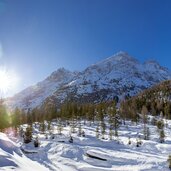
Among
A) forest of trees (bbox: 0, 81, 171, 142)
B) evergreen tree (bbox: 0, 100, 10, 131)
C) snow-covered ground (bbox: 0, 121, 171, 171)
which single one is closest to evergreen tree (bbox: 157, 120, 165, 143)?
forest of trees (bbox: 0, 81, 171, 142)

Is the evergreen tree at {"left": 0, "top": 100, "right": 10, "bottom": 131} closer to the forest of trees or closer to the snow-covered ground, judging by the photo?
the forest of trees

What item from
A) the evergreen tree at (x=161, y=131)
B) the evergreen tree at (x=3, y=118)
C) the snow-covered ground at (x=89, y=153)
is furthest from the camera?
the evergreen tree at (x=3, y=118)

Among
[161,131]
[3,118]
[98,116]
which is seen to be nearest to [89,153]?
[161,131]

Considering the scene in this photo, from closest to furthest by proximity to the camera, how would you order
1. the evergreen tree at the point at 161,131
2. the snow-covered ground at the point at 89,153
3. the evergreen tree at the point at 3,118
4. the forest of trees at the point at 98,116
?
the snow-covered ground at the point at 89,153, the evergreen tree at the point at 161,131, the forest of trees at the point at 98,116, the evergreen tree at the point at 3,118

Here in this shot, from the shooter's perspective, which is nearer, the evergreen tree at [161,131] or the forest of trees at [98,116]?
the evergreen tree at [161,131]

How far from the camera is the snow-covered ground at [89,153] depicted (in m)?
62.5

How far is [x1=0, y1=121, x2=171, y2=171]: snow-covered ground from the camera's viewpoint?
62469mm

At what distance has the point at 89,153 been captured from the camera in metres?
72.9

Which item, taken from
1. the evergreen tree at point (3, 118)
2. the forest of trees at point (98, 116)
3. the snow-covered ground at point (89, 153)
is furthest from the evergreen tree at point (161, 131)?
the evergreen tree at point (3, 118)

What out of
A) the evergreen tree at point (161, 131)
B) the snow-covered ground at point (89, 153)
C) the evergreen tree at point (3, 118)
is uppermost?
the evergreen tree at point (3, 118)

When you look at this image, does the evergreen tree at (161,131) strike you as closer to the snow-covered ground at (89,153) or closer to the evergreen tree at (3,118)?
the snow-covered ground at (89,153)

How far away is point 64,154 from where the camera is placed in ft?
245

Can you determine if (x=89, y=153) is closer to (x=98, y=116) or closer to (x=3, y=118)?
(x=3, y=118)

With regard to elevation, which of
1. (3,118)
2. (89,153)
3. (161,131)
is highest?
(3,118)
